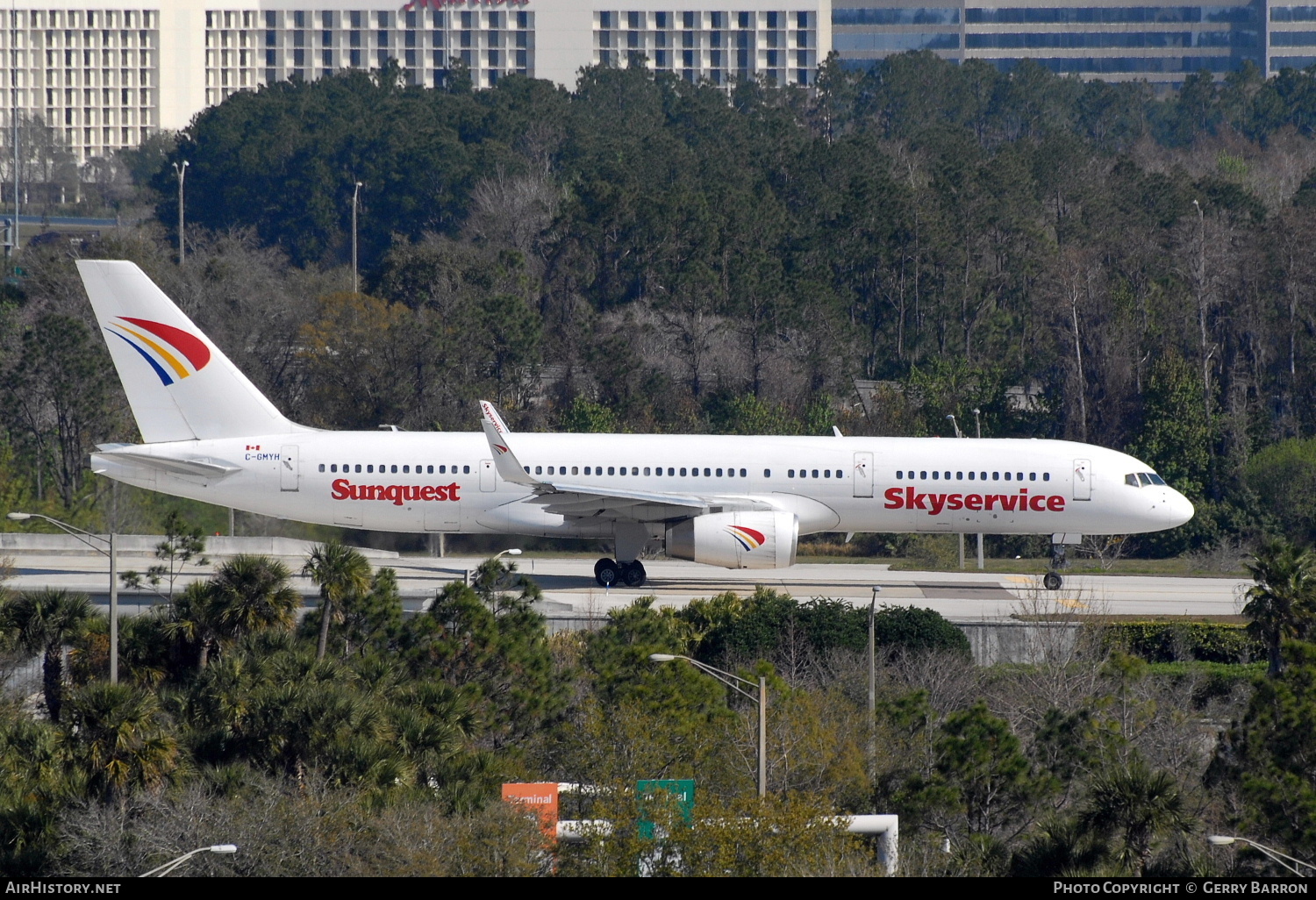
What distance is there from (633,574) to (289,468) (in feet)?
28.8

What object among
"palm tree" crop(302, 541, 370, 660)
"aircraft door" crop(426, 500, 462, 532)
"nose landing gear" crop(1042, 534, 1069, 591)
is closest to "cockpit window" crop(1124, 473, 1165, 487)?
"nose landing gear" crop(1042, 534, 1069, 591)

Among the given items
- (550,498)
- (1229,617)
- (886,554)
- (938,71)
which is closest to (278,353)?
(886,554)

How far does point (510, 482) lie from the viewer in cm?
4012

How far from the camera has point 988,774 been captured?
1022 inches

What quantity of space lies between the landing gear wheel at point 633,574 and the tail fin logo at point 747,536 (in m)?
3.29

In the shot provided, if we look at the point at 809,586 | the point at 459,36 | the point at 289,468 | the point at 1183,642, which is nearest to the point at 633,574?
the point at 809,586

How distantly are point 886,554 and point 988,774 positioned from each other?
29.0m

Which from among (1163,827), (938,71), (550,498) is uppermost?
(938,71)

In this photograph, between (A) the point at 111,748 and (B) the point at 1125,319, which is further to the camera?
(B) the point at 1125,319

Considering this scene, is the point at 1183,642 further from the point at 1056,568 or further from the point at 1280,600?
the point at 1280,600

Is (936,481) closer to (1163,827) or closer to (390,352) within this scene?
(1163,827)

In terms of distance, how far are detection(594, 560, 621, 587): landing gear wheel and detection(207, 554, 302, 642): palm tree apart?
12.1m

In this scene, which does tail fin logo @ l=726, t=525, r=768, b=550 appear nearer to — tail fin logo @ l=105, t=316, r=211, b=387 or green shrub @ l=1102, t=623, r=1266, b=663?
green shrub @ l=1102, t=623, r=1266, b=663

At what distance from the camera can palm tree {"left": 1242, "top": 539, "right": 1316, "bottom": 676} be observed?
3316 centimetres
